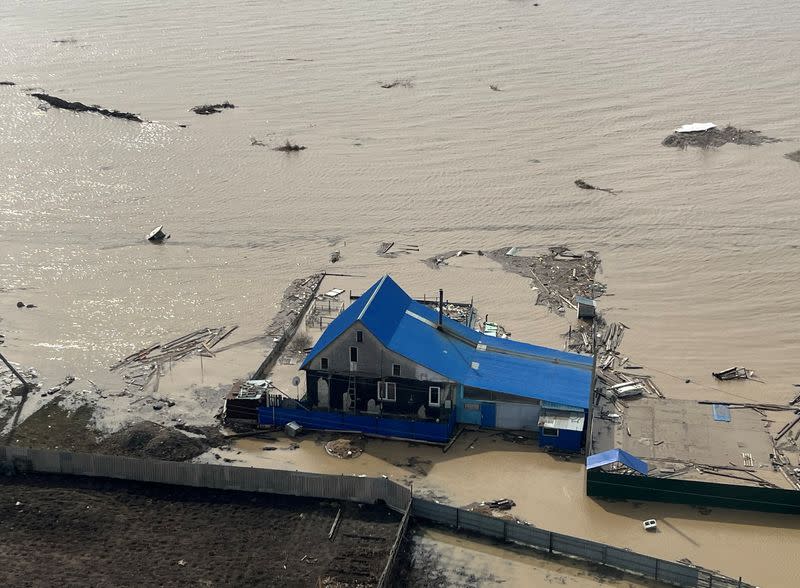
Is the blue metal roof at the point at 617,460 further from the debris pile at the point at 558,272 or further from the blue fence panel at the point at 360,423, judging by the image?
the debris pile at the point at 558,272

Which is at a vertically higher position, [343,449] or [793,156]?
[793,156]

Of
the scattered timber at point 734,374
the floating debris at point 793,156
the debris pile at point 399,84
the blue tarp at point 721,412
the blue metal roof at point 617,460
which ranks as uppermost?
the debris pile at point 399,84

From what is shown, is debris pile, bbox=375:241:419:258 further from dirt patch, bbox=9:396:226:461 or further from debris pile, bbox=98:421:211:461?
debris pile, bbox=98:421:211:461

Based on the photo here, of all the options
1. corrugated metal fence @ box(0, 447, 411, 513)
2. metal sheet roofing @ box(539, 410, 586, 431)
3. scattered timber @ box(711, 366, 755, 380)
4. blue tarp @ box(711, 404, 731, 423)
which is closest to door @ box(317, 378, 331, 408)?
corrugated metal fence @ box(0, 447, 411, 513)

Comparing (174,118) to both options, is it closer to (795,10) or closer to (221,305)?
(221,305)

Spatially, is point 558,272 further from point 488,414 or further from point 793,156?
point 793,156

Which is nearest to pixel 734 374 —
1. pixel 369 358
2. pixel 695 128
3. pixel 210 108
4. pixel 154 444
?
pixel 369 358

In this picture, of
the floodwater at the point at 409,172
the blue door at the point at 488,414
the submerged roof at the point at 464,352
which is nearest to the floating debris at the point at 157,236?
the floodwater at the point at 409,172
